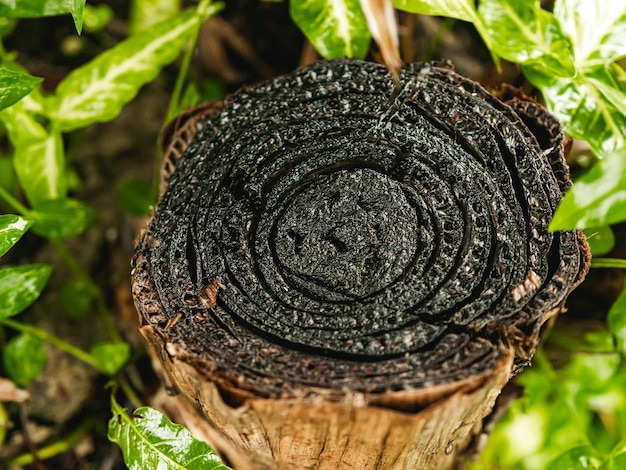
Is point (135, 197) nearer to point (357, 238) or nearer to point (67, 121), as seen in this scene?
point (67, 121)

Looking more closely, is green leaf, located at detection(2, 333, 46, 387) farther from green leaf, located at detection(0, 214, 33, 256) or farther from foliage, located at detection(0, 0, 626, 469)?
green leaf, located at detection(0, 214, 33, 256)

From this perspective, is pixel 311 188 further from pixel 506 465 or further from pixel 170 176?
pixel 506 465

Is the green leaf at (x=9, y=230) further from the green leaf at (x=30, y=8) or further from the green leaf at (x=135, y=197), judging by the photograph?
the green leaf at (x=135, y=197)

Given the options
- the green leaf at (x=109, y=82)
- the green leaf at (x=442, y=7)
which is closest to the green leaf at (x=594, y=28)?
the green leaf at (x=442, y=7)

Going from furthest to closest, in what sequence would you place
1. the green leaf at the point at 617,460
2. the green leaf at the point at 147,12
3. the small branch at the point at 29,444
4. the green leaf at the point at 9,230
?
the green leaf at the point at 147,12 → the small branch at the point at 29,444 → the green leaf at the point at 617,460 → the green leaf at the point at 9,230

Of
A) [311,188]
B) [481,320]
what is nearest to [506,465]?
[481,320]

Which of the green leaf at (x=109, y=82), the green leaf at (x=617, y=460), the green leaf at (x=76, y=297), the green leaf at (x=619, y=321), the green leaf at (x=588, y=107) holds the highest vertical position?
the green leaf at (x=109, y=82)

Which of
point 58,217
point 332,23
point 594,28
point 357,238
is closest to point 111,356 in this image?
point 58,217
